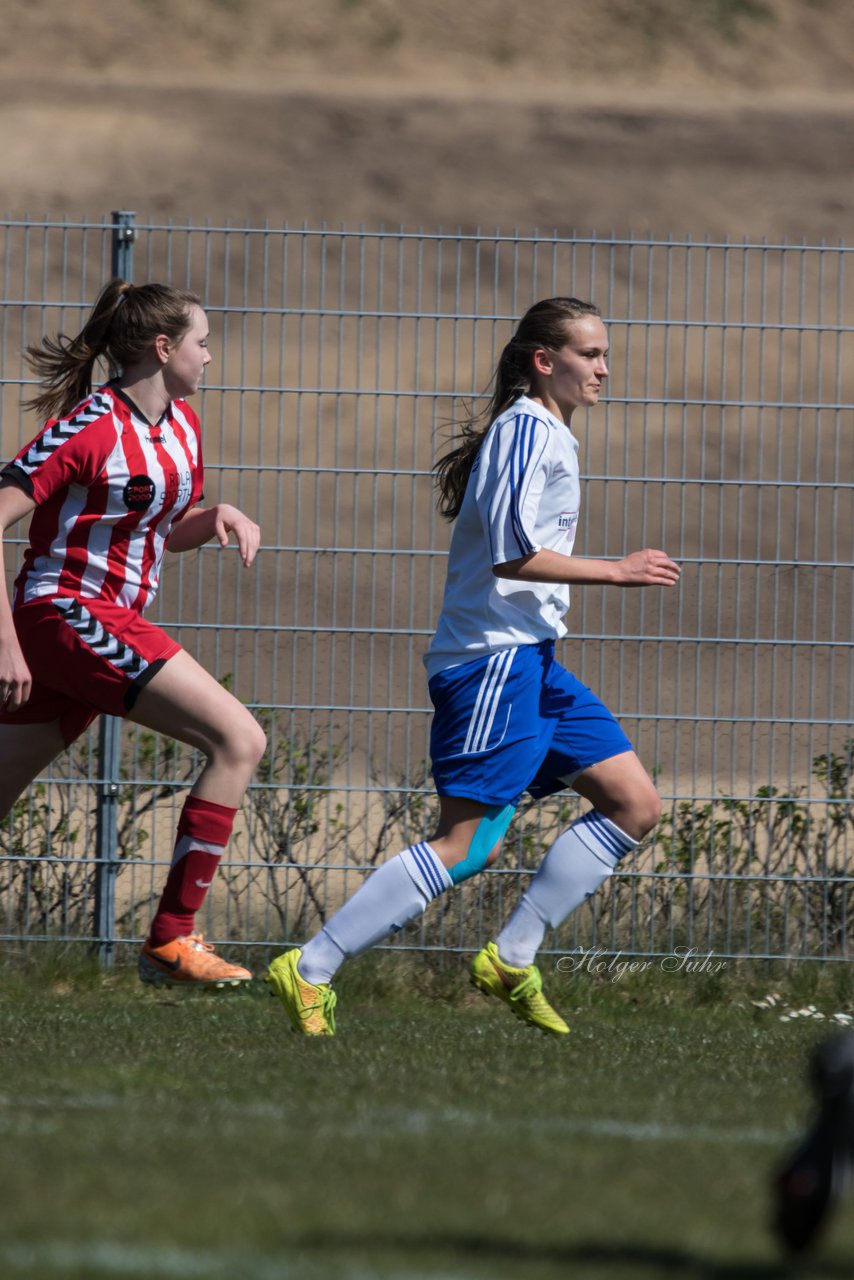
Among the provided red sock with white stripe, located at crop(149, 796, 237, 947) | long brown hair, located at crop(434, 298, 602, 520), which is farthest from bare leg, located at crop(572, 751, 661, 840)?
red sock with white stripe, located at crop(149, 796, 237, 947)

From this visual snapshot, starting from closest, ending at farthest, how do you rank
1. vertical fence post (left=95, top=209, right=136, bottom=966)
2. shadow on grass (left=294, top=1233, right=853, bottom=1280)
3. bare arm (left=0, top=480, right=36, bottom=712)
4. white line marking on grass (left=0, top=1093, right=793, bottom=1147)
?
shadow on grass (left=294, top=1233, right=853, bottom=1280)
white line marking on grass (left=0, top=1093, right=793, bottom=1147)
bare arm (left=0, top=480, right=36, bottom=712)
vertical fence post (left=95, top=209, right=136, bottom=966)

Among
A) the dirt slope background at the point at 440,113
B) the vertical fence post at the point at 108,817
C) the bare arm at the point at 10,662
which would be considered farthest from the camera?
the dirt slope background at the point at 440,113

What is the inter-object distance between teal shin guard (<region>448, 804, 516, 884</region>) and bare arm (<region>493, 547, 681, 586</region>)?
633 mm

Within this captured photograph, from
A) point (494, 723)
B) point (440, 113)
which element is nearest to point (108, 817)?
point (494, 723)

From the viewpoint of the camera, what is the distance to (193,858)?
5.36m

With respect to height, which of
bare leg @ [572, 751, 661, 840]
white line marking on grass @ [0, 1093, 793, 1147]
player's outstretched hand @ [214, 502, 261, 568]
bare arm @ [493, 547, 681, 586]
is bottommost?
white line marking on grass @ [0, 1093, 793, 1147]

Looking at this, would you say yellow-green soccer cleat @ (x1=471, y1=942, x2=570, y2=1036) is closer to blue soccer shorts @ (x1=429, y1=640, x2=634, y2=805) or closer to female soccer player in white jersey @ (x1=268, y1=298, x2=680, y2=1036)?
female soccer player in white jersey @ (x1=268, y1=298, x2=680, y2=1036)

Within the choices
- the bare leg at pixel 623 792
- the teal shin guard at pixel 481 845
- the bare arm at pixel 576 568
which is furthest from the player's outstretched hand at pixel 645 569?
the teal shin guard at pixel 481 845

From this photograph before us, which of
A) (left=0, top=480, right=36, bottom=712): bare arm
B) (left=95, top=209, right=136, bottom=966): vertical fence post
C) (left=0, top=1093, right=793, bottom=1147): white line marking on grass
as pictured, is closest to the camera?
(left=0, top=1093, right=793, bottom=1147): white line marking on grass

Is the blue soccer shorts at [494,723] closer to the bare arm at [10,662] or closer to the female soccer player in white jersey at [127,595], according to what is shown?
the female soccer player in white jersey at [127,595]

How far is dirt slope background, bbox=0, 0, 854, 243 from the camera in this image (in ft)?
116

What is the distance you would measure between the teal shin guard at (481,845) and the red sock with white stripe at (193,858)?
0.65m

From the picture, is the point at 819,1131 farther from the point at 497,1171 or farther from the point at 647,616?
the point at 647,616

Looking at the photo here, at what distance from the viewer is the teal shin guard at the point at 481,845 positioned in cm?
516
